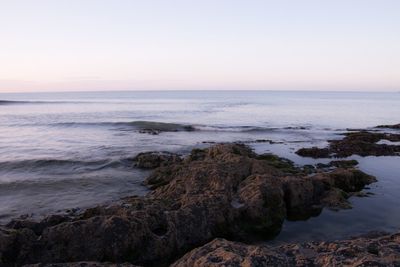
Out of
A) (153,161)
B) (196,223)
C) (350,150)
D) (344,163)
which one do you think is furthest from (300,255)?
(350,150)

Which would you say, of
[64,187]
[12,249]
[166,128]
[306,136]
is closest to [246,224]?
[12,249]

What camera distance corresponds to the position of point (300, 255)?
219 inches

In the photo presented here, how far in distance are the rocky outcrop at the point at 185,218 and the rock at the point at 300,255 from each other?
178 centimetres

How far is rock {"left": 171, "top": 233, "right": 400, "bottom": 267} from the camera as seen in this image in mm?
4992

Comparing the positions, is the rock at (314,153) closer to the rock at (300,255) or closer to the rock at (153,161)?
A: the rock at (153,161)

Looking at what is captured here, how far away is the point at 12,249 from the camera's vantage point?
673cm

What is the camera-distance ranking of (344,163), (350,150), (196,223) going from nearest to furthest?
(196,223) < (344,163) < (350,150)

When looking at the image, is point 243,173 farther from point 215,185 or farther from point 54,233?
point 54,233

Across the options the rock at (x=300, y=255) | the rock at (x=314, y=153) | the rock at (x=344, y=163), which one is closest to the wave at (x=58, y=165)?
the rock at (x=314, y=153)

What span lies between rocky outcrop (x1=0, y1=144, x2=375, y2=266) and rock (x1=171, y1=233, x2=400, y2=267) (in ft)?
5.84

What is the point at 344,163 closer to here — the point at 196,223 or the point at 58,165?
the point at 196,223

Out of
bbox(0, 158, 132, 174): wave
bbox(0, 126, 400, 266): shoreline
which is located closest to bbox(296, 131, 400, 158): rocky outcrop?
bbox(0, 126, 400, 266): shoreline

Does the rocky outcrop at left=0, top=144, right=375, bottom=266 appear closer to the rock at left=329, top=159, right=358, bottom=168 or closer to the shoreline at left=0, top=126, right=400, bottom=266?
the shoreline at left=0, top=126, right=400, bottom=266

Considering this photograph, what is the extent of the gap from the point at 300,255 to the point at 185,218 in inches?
119
